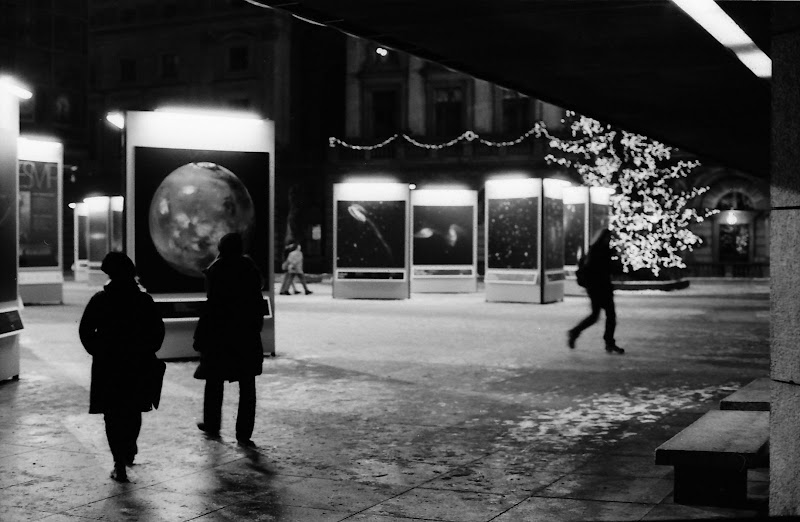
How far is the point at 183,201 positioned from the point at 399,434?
6163mm

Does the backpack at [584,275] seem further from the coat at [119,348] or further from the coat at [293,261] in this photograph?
the coat at [293,261]

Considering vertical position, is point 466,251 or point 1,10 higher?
point 1,10

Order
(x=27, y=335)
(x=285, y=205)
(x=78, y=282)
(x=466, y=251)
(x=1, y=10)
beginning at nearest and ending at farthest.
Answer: (x=27, y=335) → (x=466, y=251) → (x=78, y=282) → (x=285, y=205) → (x=1, y=10)

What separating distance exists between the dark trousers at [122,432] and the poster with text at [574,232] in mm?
22901

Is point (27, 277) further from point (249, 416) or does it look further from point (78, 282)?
point (249, 416)

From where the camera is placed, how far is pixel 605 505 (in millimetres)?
6312

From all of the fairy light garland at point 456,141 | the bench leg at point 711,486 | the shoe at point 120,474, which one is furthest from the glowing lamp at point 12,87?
the fairy light garland at point 456,141

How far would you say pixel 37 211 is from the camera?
24391 millimetres

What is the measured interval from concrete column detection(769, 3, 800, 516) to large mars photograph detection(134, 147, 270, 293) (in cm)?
938

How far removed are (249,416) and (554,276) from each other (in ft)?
64.3

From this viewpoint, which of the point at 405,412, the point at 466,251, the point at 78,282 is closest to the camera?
the point at 405,412

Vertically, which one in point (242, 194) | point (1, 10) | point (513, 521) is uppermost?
point (1, 10)

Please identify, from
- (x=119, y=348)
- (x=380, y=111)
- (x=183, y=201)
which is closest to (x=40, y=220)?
(x=183, y=201)

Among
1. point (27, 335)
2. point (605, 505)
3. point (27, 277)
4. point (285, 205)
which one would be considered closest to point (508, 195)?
point (27, 277)
